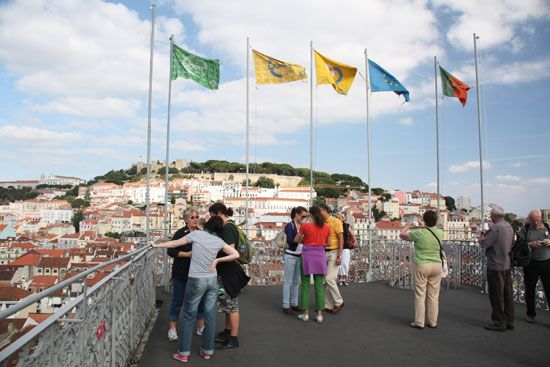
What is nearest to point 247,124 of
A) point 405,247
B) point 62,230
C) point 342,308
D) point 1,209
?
point 405,247

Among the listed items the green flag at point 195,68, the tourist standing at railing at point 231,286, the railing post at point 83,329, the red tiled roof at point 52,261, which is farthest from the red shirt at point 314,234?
the red tiled roof at point 52,261

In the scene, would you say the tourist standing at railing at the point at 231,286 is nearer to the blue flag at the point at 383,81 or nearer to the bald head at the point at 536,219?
the bald head at the point at 536,219

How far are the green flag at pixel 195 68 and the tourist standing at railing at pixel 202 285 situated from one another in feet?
22.1

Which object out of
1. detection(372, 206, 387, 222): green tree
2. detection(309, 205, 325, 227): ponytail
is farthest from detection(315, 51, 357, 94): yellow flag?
detection(372, 206, 387, 222): green tree

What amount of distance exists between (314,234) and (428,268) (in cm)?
146

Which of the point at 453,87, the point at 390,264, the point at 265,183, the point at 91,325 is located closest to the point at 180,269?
the point at 91,325

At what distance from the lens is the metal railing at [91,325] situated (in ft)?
6.34

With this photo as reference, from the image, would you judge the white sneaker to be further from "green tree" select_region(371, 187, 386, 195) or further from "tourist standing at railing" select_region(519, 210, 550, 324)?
"green tree" select_region(371, 187, 386, 195)

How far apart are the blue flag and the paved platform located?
6.44 meters

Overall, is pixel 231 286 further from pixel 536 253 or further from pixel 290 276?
pixel 536 253

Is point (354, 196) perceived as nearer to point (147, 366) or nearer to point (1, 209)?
point (1, 209)

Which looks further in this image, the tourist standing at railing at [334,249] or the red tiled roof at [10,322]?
the tourist standing at railing at [334,249]

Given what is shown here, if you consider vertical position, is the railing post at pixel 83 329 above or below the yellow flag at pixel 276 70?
below

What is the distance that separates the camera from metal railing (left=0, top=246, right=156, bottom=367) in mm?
1934
